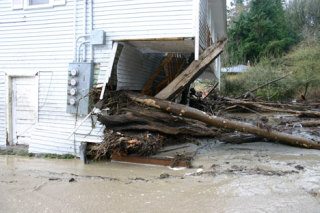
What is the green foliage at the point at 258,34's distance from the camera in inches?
1610

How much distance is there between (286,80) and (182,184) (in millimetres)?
20256

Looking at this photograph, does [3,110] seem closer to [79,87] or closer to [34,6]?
[79,87]

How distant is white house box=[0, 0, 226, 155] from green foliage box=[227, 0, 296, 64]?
97.4ft

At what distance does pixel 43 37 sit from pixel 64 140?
10.4ft

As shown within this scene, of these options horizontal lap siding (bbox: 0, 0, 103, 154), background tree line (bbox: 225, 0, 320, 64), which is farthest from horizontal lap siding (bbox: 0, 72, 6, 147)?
background tree line (bbox: 225, 0, 320, 64)

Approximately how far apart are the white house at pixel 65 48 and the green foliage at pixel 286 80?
15.3 metres

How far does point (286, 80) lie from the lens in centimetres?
2620

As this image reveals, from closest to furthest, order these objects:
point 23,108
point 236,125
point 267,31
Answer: point 236,125, point 23,108, point 267,31

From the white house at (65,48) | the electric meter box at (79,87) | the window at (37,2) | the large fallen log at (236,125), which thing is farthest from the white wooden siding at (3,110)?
the large fallen log at (236,125)

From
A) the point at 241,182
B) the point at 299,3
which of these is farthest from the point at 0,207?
the point at 299,3

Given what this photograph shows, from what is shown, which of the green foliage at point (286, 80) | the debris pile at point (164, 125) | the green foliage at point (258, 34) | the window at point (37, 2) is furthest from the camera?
the green foliage at point (258, 34)

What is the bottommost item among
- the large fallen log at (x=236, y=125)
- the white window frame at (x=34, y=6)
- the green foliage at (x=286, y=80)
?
the large fallen log at (x=236, y=125)

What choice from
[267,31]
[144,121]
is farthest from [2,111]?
[267,31]

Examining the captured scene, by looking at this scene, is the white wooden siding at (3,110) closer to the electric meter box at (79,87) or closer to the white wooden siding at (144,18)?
the electric meter box at (79,87)
